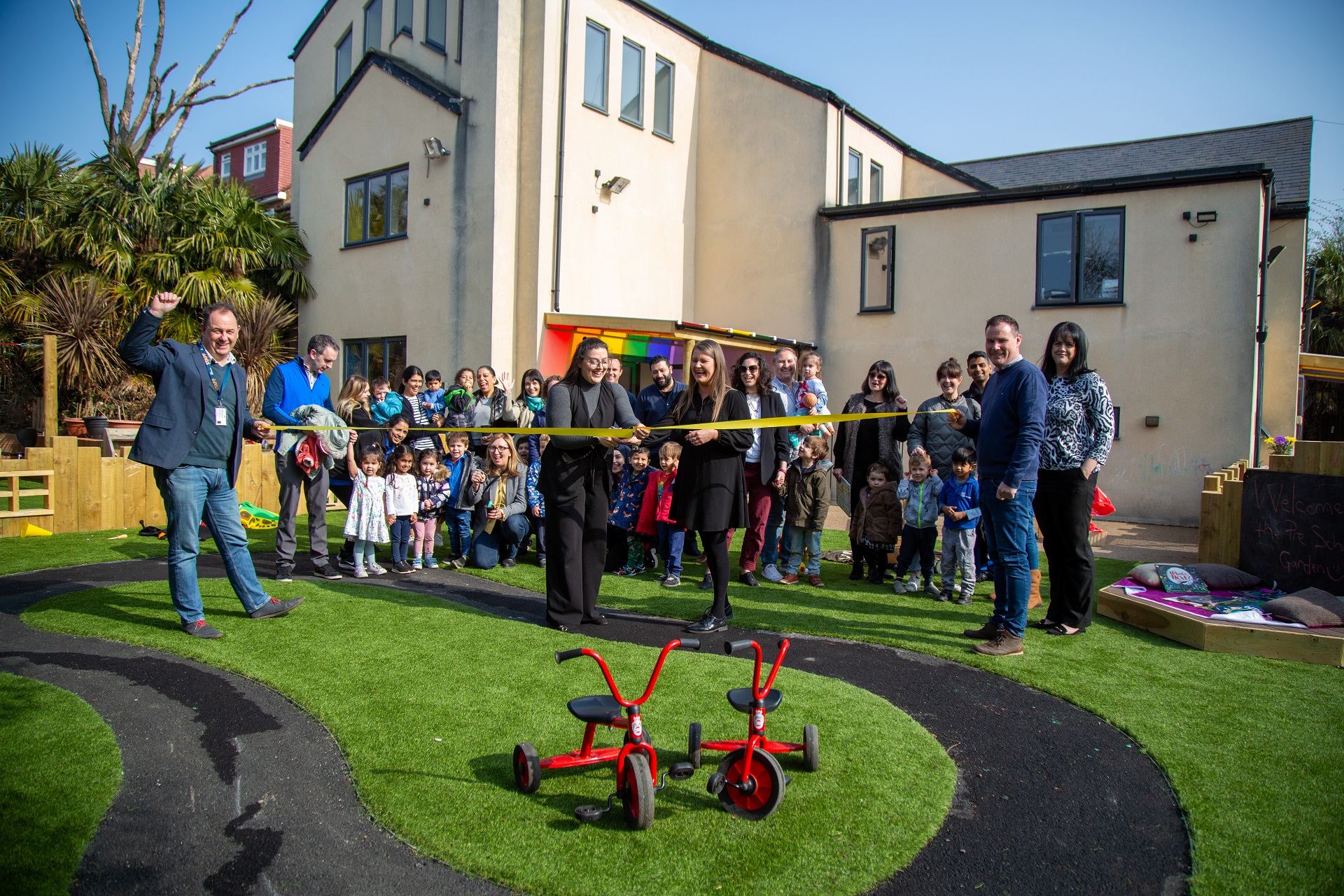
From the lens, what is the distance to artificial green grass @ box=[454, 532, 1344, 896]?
10.0 feet

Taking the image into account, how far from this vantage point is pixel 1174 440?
1333 centimetres

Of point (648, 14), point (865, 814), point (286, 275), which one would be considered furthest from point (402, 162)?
point (865, 814)

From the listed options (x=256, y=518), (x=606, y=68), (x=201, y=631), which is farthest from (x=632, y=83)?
(x=201, y=631)

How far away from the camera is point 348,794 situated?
10.9 ft

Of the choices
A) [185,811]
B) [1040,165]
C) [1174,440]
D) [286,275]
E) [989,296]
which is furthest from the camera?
[1040,165]

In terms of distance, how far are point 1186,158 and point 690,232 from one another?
1207cm

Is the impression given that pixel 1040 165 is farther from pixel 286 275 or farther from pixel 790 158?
pixel 286 275

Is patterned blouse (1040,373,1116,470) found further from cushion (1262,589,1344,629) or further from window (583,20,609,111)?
window (583,20,609,111)

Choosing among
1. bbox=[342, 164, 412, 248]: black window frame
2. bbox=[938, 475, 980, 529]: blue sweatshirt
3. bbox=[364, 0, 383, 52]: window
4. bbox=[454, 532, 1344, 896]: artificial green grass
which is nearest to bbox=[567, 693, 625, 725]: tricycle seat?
bbox=[454, 532, 1344, 896]: artificial green grass

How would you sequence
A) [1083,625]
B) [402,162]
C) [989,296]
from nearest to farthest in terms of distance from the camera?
[1083,625], [989,296], [402,162]

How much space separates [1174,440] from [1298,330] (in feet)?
13.5

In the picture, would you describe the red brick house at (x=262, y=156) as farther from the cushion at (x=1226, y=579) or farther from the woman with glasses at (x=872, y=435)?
the cushion at (x=1226, y=579)

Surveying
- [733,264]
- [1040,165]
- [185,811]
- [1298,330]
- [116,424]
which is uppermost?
[1040,165]

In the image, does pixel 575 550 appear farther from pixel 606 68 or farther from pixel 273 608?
pixel 606 68
